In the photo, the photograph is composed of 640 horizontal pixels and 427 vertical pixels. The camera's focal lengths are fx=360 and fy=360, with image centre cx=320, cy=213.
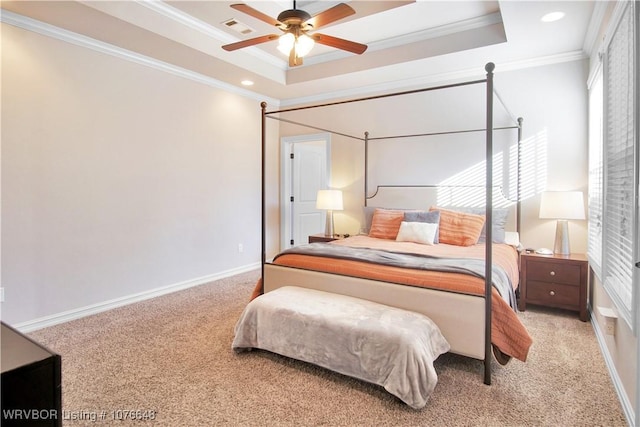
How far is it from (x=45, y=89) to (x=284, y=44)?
2194mm

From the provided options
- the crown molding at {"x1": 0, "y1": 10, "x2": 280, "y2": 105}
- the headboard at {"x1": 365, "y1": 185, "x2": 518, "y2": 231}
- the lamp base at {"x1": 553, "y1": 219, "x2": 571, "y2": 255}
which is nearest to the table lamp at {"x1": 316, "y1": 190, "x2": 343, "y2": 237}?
the headboard at {"x1": 365, "y1": 185, "x2": 518, "y2": 231}

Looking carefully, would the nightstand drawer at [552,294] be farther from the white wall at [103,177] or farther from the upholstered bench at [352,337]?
the white wall at [103,177]

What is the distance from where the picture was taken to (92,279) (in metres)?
3.49

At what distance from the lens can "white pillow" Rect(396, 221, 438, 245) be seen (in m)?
3.78

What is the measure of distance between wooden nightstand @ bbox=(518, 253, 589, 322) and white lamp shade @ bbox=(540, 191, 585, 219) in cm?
39

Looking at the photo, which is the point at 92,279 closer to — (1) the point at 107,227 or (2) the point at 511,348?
(1) the point at 107,227

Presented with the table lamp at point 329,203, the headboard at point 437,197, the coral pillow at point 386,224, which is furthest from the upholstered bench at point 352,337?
the headboard at point 437,197

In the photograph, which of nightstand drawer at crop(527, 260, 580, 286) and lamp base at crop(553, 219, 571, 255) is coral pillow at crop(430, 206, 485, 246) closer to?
nightstand drawer at crop(527, 260, 580, 286)

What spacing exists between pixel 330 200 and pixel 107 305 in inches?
111

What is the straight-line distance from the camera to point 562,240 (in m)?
3.53

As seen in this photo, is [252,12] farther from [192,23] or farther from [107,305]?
[107,305]

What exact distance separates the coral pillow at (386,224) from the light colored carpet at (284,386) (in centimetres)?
168

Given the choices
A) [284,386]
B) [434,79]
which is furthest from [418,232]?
[284,386]

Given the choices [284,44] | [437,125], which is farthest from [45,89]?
[437,125]
